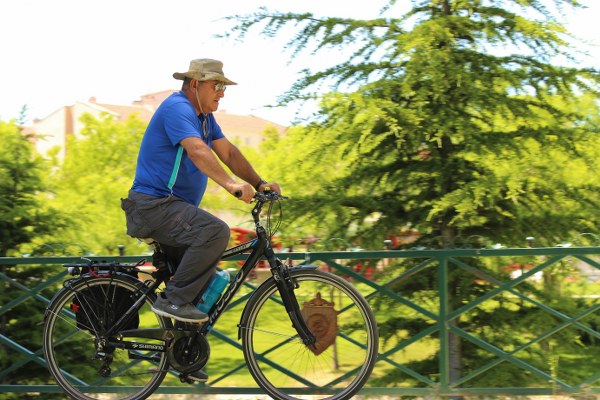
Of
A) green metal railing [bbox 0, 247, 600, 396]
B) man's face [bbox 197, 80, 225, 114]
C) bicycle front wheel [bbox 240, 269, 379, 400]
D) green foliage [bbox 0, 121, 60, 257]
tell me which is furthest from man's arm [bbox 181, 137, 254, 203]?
green foliage [bbox 0, 121, 60, 257]

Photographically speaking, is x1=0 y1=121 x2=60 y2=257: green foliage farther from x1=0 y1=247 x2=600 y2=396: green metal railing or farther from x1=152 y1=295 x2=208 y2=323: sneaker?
x1=152 y1=295 x2=208 y2=323: sneaker

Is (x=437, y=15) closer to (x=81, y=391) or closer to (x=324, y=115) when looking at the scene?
(x=324, y=115)

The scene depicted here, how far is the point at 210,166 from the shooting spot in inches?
159

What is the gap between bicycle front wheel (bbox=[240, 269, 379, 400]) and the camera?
14.5 feet

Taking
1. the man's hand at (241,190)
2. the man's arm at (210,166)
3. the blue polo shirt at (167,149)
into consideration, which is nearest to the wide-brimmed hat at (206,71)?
the blue polo shirt at (167,149)

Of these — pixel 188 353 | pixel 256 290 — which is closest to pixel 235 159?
pixel 256 290

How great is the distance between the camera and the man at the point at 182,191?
416cm

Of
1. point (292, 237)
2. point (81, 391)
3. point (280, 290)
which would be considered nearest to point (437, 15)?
point (292, 237)

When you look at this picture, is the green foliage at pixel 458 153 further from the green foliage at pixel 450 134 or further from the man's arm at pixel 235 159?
the man's arm at pixel 235 159

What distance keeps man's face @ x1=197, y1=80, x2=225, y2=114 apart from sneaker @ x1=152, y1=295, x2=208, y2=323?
3.68 feet

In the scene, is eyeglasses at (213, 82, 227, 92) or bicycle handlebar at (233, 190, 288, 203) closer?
bicycle handlebar at (233, 190, 288, 203)

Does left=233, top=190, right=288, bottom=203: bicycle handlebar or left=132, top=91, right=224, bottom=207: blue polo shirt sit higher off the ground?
left=132, top=91, right=224, bottom=207: blue polo shirt

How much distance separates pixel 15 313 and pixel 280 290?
3140 millimetres

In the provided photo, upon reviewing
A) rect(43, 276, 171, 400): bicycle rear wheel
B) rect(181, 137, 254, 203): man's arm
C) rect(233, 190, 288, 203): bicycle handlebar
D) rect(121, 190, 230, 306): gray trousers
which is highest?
rect(181, 137, 254, 203): man's arm
